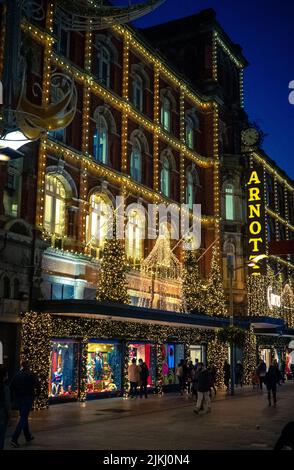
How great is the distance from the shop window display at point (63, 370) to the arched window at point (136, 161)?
1140 cm

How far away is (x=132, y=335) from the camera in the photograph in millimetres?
27531

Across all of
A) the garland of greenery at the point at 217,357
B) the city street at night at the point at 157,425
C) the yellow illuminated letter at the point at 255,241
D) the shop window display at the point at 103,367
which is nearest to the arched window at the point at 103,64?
the shop window display at the point at 103,367

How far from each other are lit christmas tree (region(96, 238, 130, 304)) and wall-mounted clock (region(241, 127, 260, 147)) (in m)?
20.5

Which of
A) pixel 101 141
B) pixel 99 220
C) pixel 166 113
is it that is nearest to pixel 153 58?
pixel 166 113

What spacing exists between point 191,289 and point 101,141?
32.9ft

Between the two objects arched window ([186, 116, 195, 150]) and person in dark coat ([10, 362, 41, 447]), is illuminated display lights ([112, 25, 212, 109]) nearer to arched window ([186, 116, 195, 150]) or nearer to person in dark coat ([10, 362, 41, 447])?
arched window ([186, 116, 195, 150])

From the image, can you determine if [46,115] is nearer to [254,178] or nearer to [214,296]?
[214,296]

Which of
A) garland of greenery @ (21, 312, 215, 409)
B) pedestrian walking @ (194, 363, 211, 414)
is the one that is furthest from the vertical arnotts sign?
pedestrian walking @ (194, 363, 211, 414)

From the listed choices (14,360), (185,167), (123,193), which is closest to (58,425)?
(14,360)

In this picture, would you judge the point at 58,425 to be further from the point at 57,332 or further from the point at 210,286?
the point at 210,286

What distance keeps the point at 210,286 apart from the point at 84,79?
46.4 ft

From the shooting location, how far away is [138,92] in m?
33.7
